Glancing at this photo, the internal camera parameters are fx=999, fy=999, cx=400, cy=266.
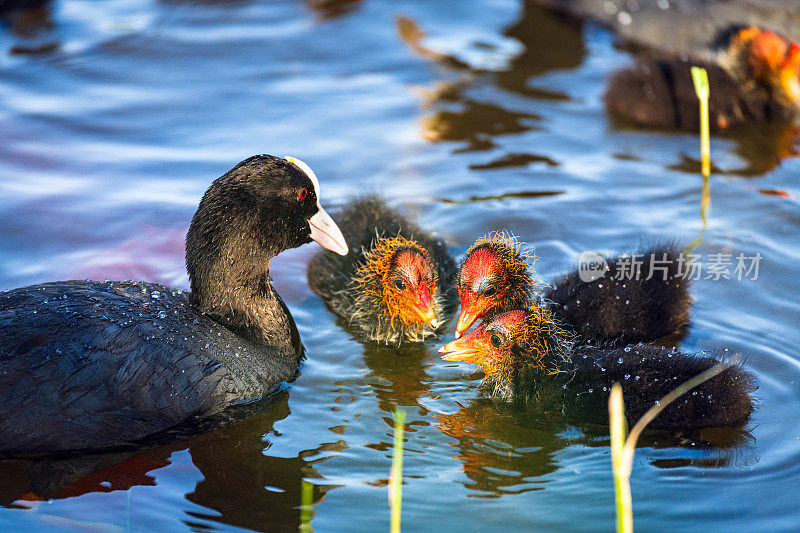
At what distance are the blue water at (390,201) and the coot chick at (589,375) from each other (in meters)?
0.11

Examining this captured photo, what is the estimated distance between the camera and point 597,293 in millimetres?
4523

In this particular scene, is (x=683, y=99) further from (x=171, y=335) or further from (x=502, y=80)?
(x=171, y=335)

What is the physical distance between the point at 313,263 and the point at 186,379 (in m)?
1.55

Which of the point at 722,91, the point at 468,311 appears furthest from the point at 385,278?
the point at 722,91

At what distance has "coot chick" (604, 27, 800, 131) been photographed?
684 centimetres

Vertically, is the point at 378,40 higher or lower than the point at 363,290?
higher

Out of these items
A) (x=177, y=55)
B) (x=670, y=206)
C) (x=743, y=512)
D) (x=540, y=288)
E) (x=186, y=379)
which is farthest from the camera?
(x=177, y=55)

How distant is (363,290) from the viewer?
4859 mm

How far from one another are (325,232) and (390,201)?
59.9 inches

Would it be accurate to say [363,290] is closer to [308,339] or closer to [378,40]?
[308,339]

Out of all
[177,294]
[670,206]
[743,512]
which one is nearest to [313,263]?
[177,294]

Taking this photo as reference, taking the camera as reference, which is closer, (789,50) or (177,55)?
(789,50)

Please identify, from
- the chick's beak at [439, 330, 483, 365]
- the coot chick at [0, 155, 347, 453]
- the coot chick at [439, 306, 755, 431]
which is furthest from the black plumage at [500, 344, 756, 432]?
the coot chick at [0, 155, 347, 453]

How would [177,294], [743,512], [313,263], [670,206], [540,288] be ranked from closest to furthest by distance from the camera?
[743,512] < [177,294] < [540,288] < [313,263] < [670,206]
